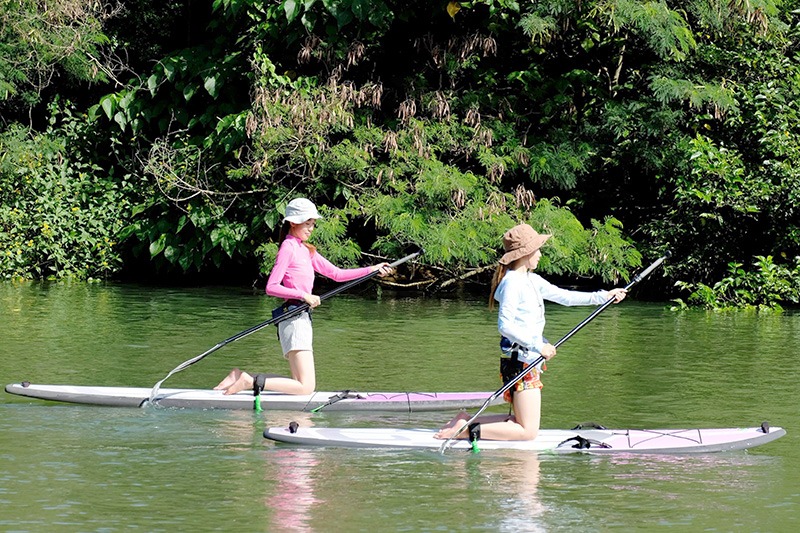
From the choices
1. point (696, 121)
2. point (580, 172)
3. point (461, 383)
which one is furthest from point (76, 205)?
point (461, 383)

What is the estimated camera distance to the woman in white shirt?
314 inches

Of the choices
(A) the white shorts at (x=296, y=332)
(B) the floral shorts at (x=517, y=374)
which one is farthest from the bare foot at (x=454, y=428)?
(A) the white shorts at (x=296, y=332)

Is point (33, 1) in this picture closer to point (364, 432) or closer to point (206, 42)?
point (206, 42)

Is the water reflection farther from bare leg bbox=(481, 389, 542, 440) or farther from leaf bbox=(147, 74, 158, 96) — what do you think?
leaf bbox=(147, 74, 158, 96)

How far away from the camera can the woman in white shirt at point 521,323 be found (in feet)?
26.2

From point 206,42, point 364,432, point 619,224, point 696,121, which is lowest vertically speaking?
point 364,432

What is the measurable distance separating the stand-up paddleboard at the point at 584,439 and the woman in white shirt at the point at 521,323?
0.33 ft

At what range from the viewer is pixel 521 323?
7.99 metres

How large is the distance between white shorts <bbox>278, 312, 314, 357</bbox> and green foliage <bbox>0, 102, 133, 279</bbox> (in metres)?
12.1

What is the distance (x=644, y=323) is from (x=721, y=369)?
3.98 metres

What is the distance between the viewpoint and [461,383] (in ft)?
36.9

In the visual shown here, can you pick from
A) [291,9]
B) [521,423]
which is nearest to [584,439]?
[521,423]

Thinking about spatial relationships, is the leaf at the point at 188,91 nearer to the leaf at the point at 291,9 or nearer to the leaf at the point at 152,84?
the leaf at the point at 152,84

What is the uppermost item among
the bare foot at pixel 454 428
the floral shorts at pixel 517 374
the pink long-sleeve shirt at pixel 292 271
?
the pink long-sleeve shirt at pixel 292 271
